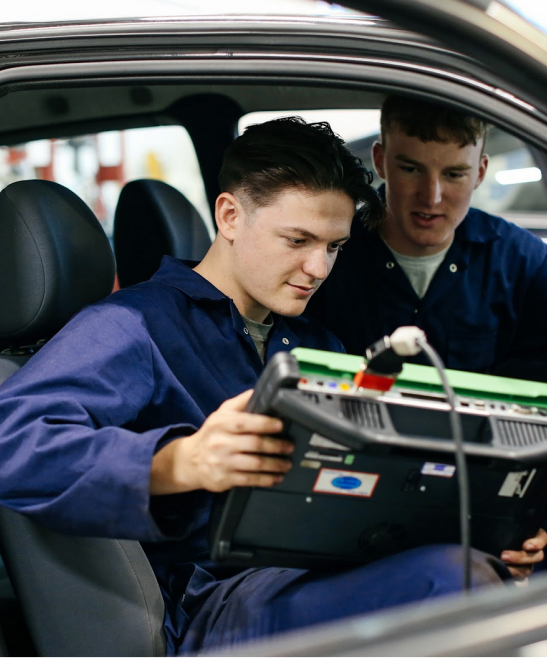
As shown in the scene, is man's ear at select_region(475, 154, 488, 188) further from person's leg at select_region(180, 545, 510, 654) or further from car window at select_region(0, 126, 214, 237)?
person's leg at select_region(180, 545, 510, 654)

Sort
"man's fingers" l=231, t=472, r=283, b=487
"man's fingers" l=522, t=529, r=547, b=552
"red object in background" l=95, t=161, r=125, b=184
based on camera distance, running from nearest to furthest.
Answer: "man's fingers" l=231, t=472, r=283, b=487 < "man's fingers" l=522, t=529, r=547, b=552 < "red object in background" l=95, t=161, r=125, b=184

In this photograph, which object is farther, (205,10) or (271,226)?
(271,226)

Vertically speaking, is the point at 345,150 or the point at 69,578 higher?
the point at 345,150

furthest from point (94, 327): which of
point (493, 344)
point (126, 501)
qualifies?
point (493, 344)

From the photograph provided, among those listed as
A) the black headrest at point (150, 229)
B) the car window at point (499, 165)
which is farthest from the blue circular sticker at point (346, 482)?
the black headrest at point (150, 229)

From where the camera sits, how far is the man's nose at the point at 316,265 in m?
1.43

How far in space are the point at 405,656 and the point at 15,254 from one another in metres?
1.06

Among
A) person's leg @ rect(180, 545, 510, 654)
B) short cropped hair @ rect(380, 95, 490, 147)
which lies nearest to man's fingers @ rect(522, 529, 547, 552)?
person's leg @ rect(180, 545, 510, 654)

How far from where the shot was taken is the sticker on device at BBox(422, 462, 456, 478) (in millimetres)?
1003

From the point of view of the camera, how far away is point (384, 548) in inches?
45.8

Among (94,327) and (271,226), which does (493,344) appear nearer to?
(271,226)

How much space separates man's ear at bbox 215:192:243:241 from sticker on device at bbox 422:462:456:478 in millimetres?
680

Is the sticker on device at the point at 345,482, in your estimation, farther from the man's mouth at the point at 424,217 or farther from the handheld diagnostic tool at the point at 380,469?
the man's mouth at the point at 424,217

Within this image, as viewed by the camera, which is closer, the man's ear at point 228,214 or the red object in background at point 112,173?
the man's ear at point 228,214
